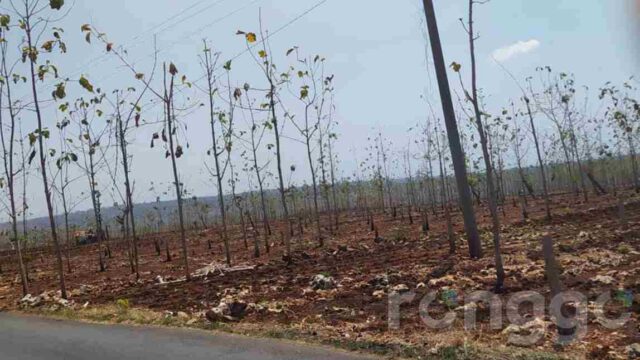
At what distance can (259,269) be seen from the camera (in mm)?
12352

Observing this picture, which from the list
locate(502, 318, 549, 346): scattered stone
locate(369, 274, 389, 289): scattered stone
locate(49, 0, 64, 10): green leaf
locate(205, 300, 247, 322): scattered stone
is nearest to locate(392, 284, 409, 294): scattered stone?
locate(369, 274, 389, 289): scattered stone

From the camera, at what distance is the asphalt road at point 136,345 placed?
5551 millimetres

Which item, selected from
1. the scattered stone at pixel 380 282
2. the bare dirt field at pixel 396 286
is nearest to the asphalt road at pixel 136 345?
the bare dirt field at pixel 396 286

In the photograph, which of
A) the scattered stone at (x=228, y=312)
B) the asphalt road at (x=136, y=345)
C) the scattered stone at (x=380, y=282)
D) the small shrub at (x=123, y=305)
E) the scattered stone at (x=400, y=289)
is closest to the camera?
the asphalt road at (x=136, y=345)

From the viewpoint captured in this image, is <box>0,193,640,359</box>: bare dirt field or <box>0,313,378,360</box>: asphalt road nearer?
<box>0,193,640,359</box>: bare dirt field

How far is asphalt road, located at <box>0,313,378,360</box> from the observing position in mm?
5551

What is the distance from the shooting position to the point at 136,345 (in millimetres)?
6406

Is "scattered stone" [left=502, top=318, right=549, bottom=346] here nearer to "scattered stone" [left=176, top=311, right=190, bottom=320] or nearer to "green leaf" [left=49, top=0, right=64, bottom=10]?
"scattered stone" [left=176, top=311, right=190, bottom=320]

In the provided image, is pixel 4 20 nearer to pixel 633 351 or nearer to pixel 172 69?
pixel 172 69

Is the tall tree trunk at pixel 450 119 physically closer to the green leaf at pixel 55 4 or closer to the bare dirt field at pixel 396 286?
the bare dirt field at pixel 396 286

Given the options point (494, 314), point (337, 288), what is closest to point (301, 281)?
point (337, 288)

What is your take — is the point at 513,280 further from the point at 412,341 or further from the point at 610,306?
the point at 412,341

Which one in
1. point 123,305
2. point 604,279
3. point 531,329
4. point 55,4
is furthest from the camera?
point 123,305

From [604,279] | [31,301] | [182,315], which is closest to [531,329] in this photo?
[604,279]
